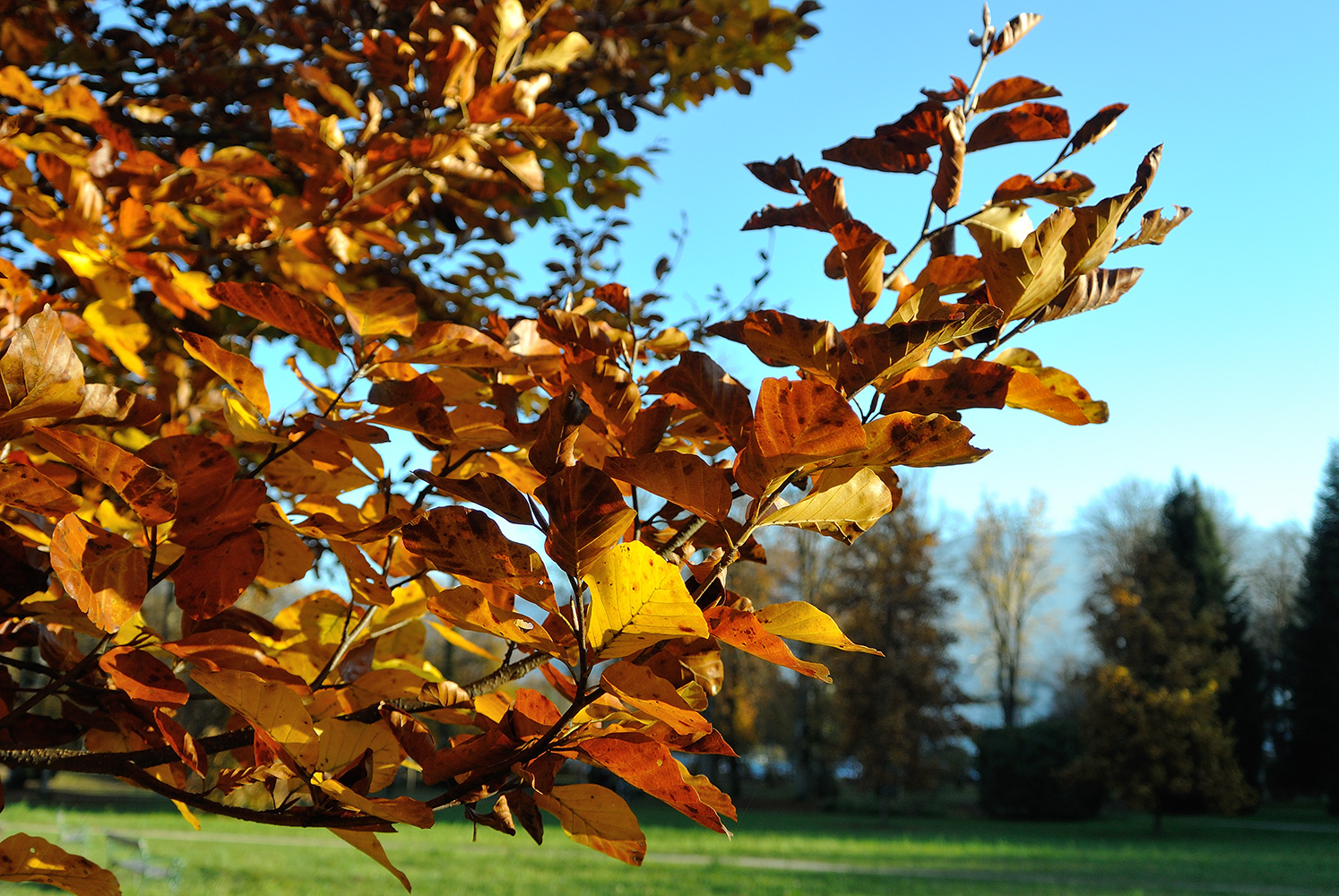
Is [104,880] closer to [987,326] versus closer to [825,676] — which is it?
[825,676]

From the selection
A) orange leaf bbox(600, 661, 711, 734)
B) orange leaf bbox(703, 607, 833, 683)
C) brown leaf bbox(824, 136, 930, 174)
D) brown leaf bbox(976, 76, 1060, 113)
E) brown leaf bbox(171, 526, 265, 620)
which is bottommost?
orange leaf bbox(600, 661, 711, 734)

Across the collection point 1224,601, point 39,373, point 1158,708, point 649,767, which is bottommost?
point 1158,708

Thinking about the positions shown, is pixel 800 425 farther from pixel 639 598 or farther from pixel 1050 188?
pixel 1050 188

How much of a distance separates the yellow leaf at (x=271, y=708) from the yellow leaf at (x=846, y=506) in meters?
0.32

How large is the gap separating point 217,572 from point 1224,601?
2591 centimetres

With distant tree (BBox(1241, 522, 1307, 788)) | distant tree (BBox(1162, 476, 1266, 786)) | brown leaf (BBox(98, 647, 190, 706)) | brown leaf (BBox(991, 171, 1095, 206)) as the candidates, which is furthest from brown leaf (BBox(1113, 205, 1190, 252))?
distant tree (BBox(1241, 522, 1307, 788))

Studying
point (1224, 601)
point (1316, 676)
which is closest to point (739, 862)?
point (1224, 601)

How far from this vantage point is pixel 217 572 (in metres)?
0.61

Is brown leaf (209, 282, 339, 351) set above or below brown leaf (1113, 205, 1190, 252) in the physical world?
below

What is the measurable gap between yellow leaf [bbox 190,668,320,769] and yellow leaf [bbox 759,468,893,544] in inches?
12.8

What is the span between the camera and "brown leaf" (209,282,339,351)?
2.21 ft

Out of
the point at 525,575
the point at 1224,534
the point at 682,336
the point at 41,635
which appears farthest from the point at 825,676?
the point at 1224,534

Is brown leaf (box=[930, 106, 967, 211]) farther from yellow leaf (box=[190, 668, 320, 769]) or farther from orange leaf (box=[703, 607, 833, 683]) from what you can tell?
yellow leaf (box=[190, 668, 320, 769])

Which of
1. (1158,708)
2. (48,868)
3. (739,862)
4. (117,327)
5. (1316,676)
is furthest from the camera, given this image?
(1316,676)
